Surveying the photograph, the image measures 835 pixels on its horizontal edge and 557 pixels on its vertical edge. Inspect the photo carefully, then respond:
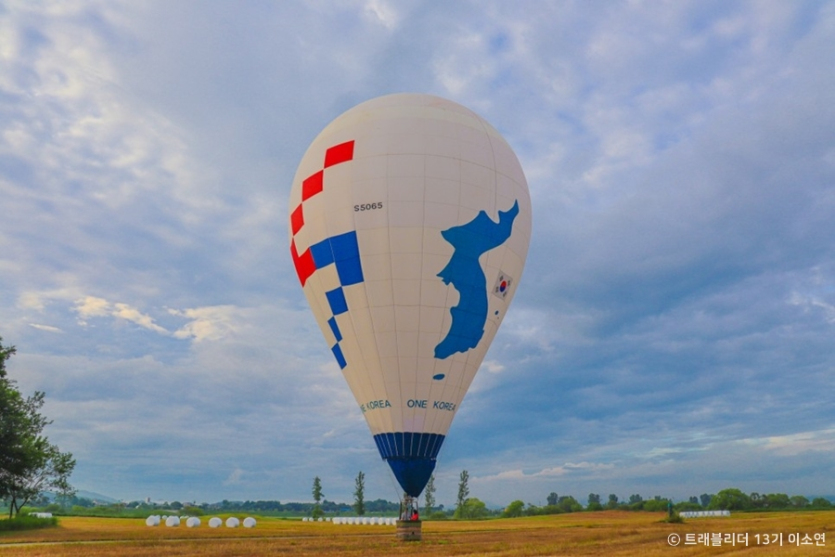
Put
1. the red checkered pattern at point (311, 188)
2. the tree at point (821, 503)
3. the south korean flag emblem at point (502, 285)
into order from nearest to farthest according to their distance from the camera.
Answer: the south korean flag emblem at point (502, 285) → the red checkered pattern at point (311, 188) → the tree at point (821, 503)

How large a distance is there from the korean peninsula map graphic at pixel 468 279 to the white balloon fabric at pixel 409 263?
0.18 ft

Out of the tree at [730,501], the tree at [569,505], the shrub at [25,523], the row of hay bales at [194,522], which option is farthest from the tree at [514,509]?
the shrub at [25,523]

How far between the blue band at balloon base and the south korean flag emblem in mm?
7316

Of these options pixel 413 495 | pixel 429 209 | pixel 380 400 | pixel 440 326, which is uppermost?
pixel 429 209

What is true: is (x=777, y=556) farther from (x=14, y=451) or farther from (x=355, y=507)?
(x=355, y=507)

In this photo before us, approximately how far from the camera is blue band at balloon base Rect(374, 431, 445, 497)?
28.7m

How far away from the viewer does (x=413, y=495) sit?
29234 millimetres

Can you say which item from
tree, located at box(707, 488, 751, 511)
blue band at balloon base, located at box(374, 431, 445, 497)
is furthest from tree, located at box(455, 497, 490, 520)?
blue band at balloon base, located at box(374, 431, 445, 497)

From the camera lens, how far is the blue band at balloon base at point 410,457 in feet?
94.0

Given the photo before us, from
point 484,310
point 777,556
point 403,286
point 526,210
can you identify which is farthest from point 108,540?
point 777,556

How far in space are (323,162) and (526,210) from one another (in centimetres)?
1057

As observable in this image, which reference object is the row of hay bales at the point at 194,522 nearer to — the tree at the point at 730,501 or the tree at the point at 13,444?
the tree at the point at 13,444

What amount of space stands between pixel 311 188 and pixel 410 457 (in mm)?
13530

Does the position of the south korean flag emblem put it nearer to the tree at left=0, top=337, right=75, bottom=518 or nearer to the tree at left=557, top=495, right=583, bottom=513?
the tree at left=0, top=337, right=75, bottom=518
